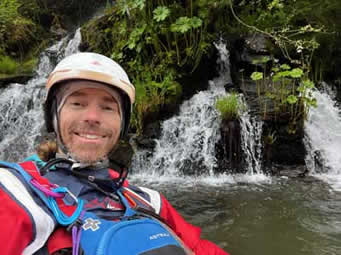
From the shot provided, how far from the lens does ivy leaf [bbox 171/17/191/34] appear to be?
595 centimetres

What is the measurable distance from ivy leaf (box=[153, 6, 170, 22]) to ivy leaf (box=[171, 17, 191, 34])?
22 centimetres

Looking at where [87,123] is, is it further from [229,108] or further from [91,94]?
[229,108]

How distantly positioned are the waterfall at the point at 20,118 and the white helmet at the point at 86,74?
5.28m

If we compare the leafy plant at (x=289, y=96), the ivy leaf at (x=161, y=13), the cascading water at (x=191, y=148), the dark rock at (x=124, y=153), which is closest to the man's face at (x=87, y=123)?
the cascading water at (x=191, y=148)

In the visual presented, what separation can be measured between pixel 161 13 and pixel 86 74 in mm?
5138

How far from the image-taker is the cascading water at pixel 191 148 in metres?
5.51

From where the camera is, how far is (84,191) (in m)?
1.22

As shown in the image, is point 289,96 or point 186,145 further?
point 186,145

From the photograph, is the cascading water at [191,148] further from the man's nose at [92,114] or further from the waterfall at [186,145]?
the man's nose at [92,114]

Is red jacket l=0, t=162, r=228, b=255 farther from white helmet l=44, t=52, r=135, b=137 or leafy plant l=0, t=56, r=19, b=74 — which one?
leafy plant l=0, t=56, r=19, b=74

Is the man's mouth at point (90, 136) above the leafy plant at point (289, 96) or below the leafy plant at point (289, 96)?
above

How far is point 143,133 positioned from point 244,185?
1995 millimetres

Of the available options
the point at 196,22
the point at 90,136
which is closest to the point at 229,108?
the point at 196,22

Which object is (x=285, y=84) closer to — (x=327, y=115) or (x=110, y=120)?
(x=327, y=115)
